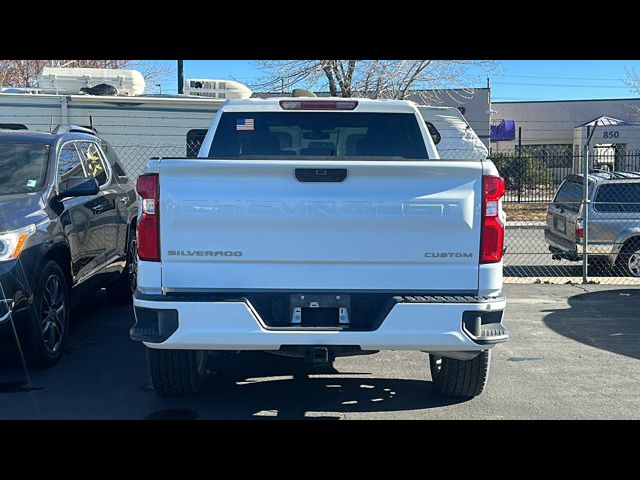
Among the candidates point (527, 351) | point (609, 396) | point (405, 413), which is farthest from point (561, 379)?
point (405, 413)

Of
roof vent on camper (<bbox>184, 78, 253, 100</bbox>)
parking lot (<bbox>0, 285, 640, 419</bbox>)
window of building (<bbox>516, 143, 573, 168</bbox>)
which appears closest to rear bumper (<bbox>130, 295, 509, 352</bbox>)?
parking lot (<bbox>0, 285, 640, 419</bbox>)

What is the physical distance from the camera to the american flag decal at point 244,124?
18.3 feet

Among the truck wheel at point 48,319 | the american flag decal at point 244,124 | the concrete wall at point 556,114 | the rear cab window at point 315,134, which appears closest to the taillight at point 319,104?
the rear cab window at point 315,134

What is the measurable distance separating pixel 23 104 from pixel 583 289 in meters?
9.32

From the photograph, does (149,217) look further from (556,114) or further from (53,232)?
(556,114)

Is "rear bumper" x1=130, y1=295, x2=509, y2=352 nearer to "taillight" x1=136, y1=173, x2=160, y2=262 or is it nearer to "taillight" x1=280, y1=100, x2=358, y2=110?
"taillight" x1=136, y1=173, x2=160, y2=262

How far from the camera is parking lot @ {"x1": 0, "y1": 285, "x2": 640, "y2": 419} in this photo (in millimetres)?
4762

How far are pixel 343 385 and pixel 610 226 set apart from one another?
708 centimetres

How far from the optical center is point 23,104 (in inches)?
446

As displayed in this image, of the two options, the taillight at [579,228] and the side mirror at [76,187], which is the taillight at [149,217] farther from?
the taillight at [579,228]

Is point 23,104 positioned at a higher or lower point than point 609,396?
higher

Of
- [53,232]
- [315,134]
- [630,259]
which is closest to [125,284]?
[53,232]

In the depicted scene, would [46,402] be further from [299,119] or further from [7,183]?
[299,119]

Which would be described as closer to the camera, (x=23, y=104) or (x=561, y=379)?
(x=561, y=379)
